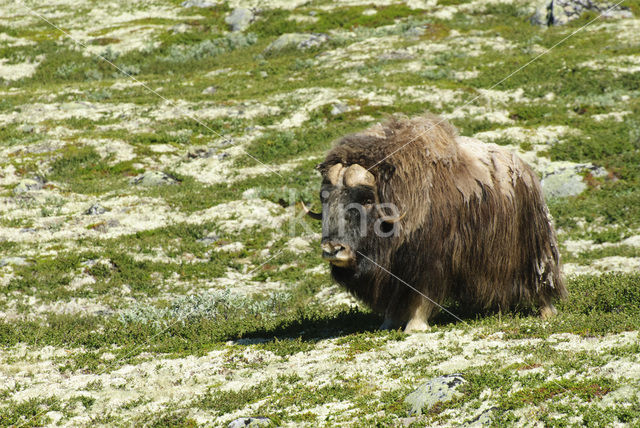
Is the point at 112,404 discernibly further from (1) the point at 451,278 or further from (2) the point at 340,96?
(2) the point at 340,96

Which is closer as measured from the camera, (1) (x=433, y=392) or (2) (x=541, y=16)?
(1) (x=433, y=392)

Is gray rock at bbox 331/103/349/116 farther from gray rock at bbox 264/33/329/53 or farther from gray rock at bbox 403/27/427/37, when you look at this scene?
gray rock at bbox 403/27/427/37

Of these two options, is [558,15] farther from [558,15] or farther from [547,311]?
[547,311]

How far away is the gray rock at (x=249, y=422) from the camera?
7832 millimetres

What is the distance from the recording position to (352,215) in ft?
33.5

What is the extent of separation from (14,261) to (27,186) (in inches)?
420

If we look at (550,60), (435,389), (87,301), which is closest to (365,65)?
(550,60)

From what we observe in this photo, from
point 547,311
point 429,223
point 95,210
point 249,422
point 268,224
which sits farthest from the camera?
point 95,210

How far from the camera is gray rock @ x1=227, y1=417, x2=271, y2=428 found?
25.7ft

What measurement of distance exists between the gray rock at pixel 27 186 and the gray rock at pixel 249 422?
949 inches

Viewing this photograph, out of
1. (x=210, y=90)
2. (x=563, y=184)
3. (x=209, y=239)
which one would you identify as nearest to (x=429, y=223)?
(x=209, y=239)

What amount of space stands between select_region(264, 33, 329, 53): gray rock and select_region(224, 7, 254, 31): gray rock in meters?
8.98

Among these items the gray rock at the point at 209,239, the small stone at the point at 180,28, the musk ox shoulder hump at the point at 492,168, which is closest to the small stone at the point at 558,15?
the small stone at the point at 180,28

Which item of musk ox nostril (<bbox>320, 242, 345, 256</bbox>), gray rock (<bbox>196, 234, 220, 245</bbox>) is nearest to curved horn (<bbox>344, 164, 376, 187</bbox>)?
musk ox nostril (<bbox>320, 242, 345, 256</bbox>)
